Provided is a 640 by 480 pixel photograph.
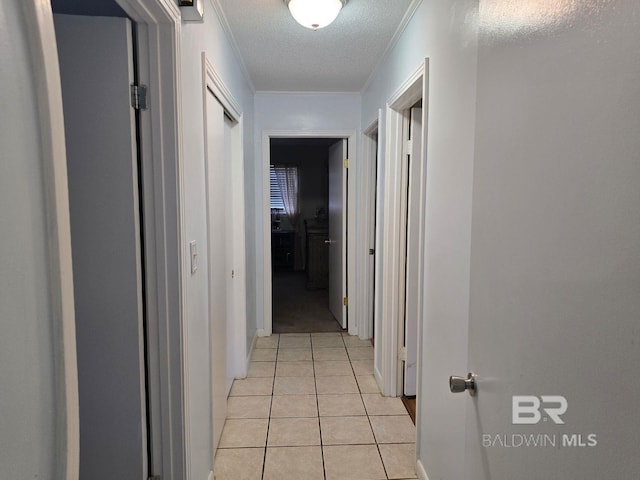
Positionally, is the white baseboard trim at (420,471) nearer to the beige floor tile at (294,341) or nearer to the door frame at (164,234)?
the door frame at (164,234)

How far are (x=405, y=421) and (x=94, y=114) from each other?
2347mm

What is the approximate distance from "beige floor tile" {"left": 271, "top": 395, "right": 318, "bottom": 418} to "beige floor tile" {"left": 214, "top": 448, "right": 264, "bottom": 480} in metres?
0.39

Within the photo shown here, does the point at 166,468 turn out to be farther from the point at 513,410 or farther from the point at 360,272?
the point at 360,272

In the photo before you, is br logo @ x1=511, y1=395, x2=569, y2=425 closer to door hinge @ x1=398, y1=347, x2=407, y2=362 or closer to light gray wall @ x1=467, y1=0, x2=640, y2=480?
light gray wall @ x1=467, y1=0, x2=640, y2=480

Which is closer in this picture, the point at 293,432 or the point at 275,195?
the point at 293,432

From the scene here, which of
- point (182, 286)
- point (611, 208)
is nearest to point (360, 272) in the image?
point (182, 286)

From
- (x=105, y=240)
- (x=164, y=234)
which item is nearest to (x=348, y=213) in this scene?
(x=164, y=234)

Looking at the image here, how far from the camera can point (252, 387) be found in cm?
302

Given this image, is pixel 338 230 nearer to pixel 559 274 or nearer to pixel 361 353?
pixel 361 353

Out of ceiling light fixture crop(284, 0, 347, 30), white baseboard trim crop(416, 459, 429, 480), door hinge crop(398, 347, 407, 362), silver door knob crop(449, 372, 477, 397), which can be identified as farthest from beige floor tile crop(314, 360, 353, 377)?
ceiling light fixture crop(284, 0, 347, 30)

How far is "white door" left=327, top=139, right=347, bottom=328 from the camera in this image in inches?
160

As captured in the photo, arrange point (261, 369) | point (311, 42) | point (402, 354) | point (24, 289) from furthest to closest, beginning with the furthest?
point (261, 369) < point (402, 354) < point (311, 42) < point (24, 289)

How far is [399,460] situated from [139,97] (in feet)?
6.93

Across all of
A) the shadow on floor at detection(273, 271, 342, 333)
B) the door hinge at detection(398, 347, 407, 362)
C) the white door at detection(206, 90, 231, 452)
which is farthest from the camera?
the shadow on floor at detection(273, 271, 342, 333)
